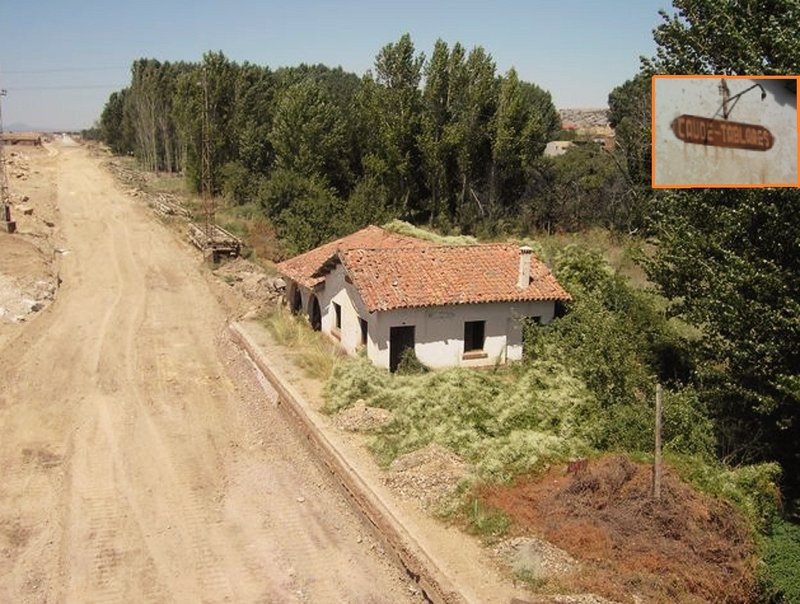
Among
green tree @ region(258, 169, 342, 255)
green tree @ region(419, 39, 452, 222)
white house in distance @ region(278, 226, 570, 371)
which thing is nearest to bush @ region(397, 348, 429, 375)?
white house in distance @ region(278, 226, 570, 371)

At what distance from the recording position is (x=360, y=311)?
21.4 m

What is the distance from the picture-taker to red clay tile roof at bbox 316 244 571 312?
66.9ft

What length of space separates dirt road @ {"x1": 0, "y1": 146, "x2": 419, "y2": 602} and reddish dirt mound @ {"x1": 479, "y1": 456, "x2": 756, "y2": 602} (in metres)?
2.62

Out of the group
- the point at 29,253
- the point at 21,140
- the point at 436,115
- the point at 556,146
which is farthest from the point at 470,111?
the point at 21,140

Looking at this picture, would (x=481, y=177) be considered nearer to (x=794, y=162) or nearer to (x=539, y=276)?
(x=539, y=276)

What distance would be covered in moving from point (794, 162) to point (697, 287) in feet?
24.0

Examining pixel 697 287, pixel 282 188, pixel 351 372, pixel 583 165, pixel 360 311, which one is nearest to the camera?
pixel 697 287

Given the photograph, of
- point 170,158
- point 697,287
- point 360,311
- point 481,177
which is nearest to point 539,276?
point 360,311

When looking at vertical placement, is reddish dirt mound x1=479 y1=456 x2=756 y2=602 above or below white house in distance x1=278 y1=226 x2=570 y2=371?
below

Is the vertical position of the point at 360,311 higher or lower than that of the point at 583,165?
lower

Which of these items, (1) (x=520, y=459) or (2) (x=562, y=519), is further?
(1) (x=520, y=459)

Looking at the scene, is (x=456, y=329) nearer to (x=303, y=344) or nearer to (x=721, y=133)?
(x=303, y=344)

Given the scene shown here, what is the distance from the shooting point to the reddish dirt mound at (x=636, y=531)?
10594 millimetres

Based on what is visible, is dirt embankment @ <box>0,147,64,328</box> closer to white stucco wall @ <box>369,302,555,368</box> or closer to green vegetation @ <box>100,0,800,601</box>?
green vegetation @ <box>100,0,800,601</box>
